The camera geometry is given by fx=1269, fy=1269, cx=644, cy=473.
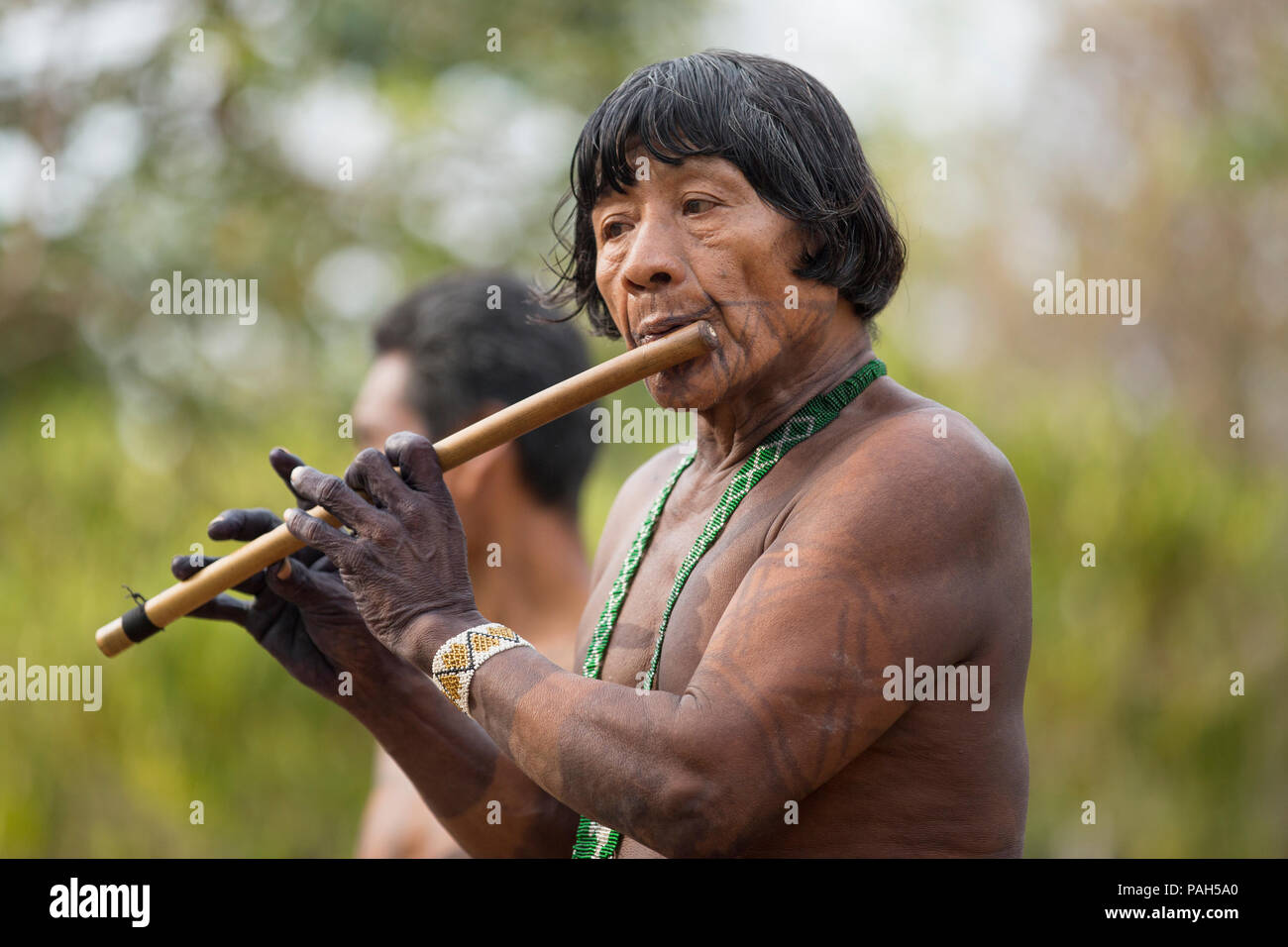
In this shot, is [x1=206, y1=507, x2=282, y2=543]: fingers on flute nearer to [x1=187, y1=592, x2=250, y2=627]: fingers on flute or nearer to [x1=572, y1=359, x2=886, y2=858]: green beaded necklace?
[x1=187, y1=592, x2=250, y2=627]: fingers on flute

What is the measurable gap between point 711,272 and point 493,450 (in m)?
1.91

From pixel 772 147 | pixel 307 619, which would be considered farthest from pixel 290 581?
pixel 772 147

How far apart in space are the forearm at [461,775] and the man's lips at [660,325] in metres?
1.04

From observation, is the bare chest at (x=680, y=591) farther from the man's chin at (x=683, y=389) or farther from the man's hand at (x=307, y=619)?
the man's hand at (x=307, y=619)

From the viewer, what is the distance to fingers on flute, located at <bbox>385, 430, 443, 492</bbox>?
7.50ft

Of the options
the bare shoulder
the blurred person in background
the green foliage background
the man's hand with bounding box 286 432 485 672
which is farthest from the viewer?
the green foliage background

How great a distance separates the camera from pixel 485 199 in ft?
37.6

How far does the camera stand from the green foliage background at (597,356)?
693 centimetres

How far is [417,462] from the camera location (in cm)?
229

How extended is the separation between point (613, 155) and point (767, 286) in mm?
391

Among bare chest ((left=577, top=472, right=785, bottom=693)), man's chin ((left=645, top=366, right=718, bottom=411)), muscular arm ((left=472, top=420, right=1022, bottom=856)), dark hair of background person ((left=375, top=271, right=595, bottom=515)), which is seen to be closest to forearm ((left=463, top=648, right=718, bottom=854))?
muscular arm ((left=472, top=420, right=1022, bottom=856))

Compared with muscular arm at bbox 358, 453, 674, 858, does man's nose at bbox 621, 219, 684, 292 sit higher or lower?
higher
